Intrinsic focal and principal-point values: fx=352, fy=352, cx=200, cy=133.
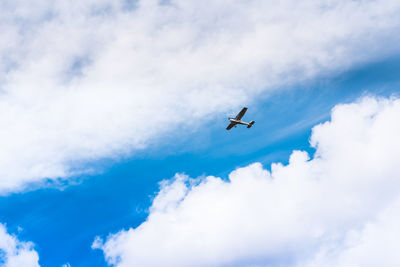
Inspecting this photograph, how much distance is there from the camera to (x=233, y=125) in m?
106
